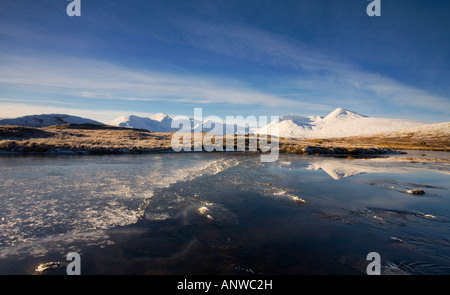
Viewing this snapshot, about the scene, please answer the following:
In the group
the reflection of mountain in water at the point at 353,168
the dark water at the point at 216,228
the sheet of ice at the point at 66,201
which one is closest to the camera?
the dark water at the point at 216,228

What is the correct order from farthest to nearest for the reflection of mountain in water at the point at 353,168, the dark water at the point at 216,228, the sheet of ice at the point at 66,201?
the reflection of mountain in water at the point at 353,168, the sheet of ice at the point at 66,201, the dark water at the point at 216,228

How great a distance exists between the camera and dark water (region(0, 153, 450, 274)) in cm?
516

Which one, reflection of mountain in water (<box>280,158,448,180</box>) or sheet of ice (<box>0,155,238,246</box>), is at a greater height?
sheet of ice (<box>0,155,238,246</box>)

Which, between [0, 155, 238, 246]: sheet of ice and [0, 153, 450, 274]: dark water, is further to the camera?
[0, 155, 238, 246]: sheet of ice

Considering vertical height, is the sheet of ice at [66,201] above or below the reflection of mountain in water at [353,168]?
above

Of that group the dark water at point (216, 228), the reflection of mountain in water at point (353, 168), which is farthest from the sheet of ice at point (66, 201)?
the reflection of mountain in water at point (353, 168)

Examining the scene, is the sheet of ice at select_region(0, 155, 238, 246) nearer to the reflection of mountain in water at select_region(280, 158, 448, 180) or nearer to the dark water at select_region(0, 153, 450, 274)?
the dark water at select_region(0, 153, 450, 274)

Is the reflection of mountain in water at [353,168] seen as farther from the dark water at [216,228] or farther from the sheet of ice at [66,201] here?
the sheet of ice at [66,201]

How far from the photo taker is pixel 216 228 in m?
7.17

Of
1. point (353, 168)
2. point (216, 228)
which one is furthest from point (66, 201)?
point (353, 168)

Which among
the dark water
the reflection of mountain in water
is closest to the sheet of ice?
the dark water

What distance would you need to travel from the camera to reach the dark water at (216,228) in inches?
203

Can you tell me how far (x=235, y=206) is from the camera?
947 centimetres

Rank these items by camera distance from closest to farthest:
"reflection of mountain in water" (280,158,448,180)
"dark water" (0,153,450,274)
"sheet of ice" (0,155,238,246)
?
"dark water" (0,153,450,274) < "sheet of ice" (0,155,238,246) < "reflection of mountain in water" (280,158,448,180)
